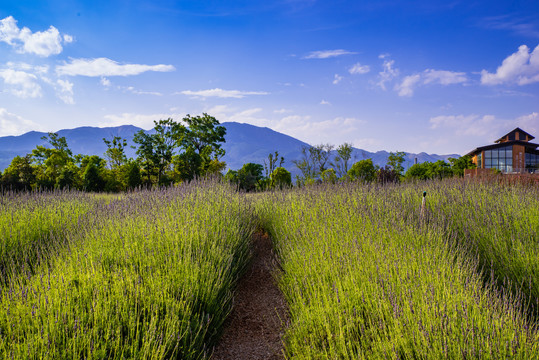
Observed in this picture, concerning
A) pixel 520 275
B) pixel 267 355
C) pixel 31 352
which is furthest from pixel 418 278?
pixel 31 352

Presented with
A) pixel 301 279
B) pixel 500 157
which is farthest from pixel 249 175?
pixel 500 157

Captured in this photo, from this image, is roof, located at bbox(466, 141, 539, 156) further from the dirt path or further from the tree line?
the dirt path

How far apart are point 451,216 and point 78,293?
4.97 metres

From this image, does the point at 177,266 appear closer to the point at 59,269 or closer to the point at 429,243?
the point at 59,269

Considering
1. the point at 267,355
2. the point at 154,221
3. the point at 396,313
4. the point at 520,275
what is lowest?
the point at 267,355

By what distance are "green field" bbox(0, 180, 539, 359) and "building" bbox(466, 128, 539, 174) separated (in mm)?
39390

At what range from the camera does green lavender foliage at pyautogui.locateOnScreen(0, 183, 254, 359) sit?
6.70 feet

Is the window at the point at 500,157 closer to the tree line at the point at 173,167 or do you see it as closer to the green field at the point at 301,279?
the tree line at the point at 173,167

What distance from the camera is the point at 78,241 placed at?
4.05 metres

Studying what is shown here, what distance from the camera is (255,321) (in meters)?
3.65

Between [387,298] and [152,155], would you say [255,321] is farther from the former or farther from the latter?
[152,155]

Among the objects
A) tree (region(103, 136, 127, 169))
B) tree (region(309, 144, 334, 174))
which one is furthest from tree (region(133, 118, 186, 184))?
tree (region(309, 144, 334, 174))

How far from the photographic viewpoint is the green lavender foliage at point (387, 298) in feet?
6.28

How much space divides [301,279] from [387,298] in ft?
3.28
